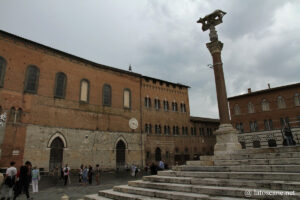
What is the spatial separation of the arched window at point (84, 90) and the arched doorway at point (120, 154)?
6301 millimetres

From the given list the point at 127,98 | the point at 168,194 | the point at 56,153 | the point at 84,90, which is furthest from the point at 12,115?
the point at 168,194

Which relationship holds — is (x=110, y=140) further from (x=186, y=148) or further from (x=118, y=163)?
(x=186, y=148)

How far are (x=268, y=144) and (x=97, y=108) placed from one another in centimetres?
2281

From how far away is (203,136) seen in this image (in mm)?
32625

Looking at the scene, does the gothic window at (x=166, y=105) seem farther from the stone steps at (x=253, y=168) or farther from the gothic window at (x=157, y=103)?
the stone steps at (x=253, y=168)

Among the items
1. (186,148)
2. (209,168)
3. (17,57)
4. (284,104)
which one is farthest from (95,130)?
(284,104)

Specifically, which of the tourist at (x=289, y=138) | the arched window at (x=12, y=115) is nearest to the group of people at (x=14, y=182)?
the arched window at (x=12, y=115)

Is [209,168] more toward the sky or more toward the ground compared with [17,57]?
more toward the ground

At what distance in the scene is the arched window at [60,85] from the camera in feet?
66.3

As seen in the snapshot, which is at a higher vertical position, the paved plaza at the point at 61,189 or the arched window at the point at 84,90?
the arched window at the point at 84,90

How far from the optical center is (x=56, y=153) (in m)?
18.8

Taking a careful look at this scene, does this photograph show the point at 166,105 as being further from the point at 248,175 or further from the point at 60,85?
the point at 248,175

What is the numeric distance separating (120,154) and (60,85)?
10.1 meters

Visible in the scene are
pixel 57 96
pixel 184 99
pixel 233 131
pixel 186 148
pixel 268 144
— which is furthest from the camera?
pixel 184 99
